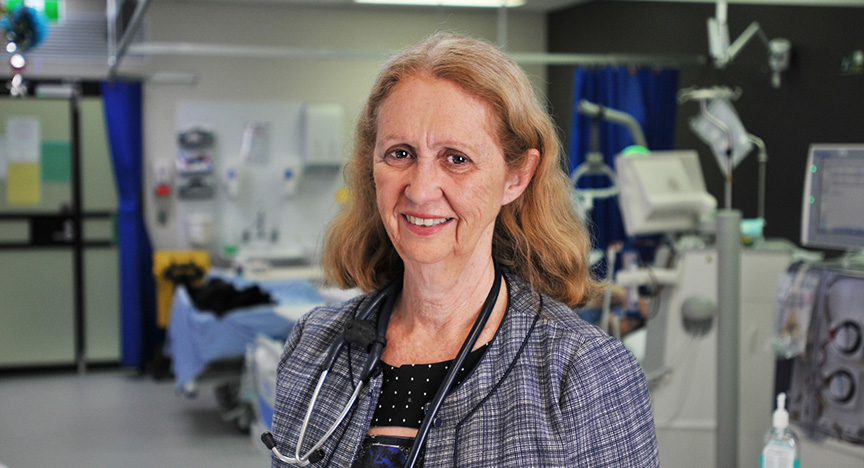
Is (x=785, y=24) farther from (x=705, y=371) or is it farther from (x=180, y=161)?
(x=180, y=161)

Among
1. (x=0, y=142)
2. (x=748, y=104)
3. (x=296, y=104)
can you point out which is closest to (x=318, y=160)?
(x=296, y=104)

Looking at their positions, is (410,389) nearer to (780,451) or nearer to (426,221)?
(426,221)

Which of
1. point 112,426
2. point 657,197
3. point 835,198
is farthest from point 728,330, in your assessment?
point 112,426

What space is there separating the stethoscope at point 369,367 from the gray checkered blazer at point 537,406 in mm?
16

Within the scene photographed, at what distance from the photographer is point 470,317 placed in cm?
134

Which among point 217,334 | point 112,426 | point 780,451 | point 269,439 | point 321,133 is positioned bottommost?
point 112,426

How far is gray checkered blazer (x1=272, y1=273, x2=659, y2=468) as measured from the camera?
1142 millimetres

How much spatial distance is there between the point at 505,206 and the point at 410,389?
346 mm

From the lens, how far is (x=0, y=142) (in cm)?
696

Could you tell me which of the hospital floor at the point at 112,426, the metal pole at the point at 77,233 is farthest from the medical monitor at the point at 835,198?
the metal pole at the point at 77,233

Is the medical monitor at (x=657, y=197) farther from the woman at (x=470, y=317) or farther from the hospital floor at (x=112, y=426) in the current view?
the woman at (x=470, y=317)

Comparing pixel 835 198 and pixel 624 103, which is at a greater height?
pixel 624 103

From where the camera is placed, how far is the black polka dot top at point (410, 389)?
127 cm

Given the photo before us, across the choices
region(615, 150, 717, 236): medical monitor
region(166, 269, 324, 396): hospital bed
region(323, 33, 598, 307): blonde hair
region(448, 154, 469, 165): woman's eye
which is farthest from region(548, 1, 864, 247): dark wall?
region(448, 154, 469, 165): woman's eye
